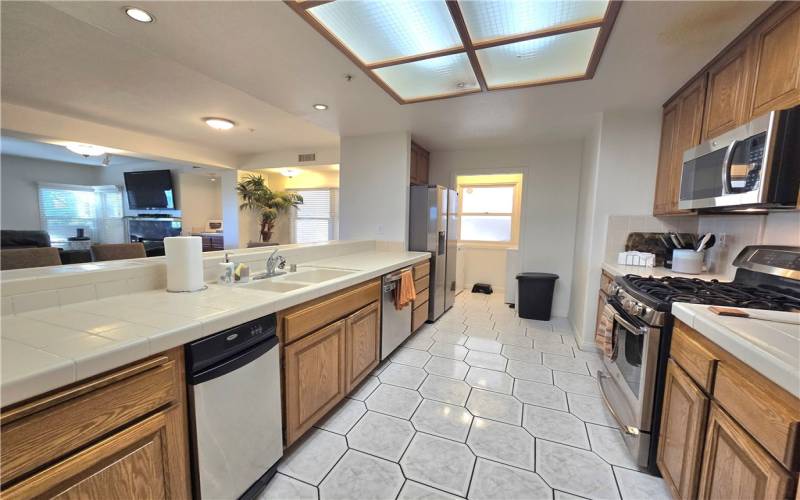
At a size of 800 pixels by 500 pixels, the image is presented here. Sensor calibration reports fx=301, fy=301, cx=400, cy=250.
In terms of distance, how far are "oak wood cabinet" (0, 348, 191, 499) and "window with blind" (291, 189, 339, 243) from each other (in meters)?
5.50

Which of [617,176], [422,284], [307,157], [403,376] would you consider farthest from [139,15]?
[307,157]

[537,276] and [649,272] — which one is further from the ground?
[649,272]

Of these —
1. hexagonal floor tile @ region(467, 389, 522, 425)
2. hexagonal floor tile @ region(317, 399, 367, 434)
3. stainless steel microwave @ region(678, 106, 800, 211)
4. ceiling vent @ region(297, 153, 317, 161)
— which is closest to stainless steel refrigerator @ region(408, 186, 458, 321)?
hexagonal floor tile @ region(467, 389, 522, 425)

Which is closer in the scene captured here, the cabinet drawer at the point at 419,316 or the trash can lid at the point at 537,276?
the cabinet drawer at the point at 419,316

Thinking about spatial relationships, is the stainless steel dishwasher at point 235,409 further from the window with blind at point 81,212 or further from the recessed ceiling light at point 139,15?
the window with blind at point 81,212

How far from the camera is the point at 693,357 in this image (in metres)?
1.23

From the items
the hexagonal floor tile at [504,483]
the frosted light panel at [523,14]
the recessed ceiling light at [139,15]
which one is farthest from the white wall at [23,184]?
the hexagonal floor tile at [504,483]

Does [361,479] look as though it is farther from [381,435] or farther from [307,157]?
[307,157]

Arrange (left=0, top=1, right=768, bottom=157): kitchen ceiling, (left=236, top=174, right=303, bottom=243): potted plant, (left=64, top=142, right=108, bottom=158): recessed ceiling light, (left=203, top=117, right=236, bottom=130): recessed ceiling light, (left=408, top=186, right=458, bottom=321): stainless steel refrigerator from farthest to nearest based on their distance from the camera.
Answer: (left=236, top=174, right=303, bottom=243): potted plant → (left=64, top=142, right=108, bottom=158): recessed ceiling light → (left=203, top=117, right=236, bottom=130): recessed ceiling light → (left=408, top=186, right=458, bottom=321): stainless steel refrigerator → (left=0, top=1, right=768, bottom=157): kitchen ceiling

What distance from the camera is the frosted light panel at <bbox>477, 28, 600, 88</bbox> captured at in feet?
5.83

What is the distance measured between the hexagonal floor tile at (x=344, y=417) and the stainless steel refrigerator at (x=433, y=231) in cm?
175

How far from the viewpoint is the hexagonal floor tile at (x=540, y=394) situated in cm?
209

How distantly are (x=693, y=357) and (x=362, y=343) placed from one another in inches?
69.9

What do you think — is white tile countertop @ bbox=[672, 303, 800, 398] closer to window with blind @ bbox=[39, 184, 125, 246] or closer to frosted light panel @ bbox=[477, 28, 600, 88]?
frosted light panel @ bbox=[477, 28, 600, 88]
